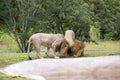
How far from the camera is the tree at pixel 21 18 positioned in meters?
19.0

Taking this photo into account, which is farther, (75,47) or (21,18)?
(21,18)

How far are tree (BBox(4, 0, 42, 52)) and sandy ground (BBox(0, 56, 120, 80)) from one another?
7.46 metres

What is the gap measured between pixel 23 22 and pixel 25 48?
1473 millimetres

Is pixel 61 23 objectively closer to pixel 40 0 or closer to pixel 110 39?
pixel 40 0

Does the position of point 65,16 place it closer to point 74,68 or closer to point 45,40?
point 45,40

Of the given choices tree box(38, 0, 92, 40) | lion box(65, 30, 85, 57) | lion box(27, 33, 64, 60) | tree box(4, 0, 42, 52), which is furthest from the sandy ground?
tree box(38, 0, 92, 40)

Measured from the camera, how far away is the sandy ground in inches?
444

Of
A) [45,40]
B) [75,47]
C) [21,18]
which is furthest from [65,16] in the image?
[45,40]

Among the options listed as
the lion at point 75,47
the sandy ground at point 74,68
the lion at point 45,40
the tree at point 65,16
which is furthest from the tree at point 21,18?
the sandy ground at point 74,68

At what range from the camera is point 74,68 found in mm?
11711

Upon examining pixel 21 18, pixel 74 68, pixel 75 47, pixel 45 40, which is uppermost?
pixel 21 18

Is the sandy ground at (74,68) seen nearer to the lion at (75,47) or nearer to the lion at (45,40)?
the lion at (45,40)

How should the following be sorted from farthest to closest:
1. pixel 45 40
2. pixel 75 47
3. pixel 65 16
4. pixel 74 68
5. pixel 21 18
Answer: pixel 21 18
pixel 65 16
pixel 75 47
pixel 45 40
pixel 74 68

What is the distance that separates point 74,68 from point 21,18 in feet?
30.1
